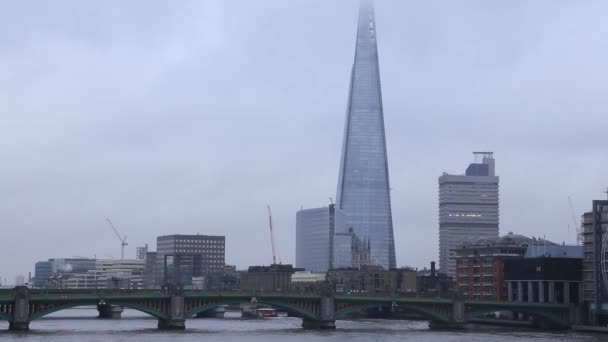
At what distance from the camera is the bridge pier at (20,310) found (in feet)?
548

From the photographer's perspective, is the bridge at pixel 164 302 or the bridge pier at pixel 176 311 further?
the bridge pier at pixel 176 311

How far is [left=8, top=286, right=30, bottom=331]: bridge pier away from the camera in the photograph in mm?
167125

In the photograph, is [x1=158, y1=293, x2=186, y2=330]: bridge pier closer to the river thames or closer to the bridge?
the bridge

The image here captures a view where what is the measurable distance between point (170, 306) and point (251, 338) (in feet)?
67.6

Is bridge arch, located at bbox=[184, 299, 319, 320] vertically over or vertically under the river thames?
over

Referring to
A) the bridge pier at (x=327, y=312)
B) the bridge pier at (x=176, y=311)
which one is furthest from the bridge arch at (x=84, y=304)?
the bridge pier at (x=327, y=312)

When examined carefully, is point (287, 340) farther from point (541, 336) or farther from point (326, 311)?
point (541, 336)

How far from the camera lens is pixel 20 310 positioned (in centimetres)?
16838

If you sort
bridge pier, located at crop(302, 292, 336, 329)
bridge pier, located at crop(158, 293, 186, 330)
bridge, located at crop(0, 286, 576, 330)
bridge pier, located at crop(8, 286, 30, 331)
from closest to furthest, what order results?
bridge pier, located at crop(8, 286, 30, 331) < bridge, located at crop(0, 286, 576, 330) < bridge pier, located at crop(158, 293, 186, 330) < bridge pier, located at crop(302, 292, 336, 329)

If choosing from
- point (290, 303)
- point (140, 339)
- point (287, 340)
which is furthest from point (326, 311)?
point (140, 339)

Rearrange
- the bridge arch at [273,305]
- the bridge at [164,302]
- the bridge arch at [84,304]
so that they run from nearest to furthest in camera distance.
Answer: the bridge at [164,302] < the bridge arch at [84,304] < the bridge arch at [273,305]

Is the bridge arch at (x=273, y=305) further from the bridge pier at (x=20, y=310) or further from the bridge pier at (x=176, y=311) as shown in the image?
the bridge pier at (x=20, y=310)

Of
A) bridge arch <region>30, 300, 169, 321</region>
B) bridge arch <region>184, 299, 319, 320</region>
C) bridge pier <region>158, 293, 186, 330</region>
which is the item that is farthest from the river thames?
bridge arch <region>184, 299, 319, 320</region>

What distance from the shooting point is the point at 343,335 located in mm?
175625
